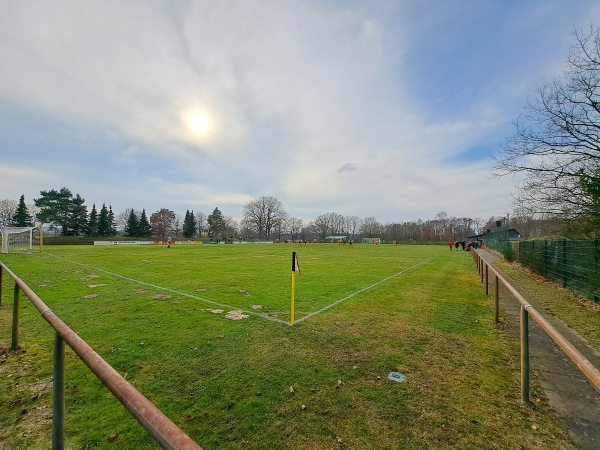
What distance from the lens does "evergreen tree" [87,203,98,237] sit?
6881 cm

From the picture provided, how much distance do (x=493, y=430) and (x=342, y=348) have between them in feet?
7.72

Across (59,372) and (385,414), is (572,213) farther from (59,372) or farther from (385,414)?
(59,372)

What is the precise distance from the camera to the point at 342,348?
4.88 meters

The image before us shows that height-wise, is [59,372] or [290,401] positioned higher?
[59,372]

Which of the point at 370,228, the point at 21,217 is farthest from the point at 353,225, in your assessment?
the point at 21,217

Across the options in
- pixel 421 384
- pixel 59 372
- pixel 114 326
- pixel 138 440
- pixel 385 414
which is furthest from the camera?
pixel 114 326

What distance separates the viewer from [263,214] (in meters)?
103

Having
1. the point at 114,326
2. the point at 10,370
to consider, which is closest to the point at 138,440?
the point at 10,370

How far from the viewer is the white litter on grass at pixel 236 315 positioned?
21.6 ft

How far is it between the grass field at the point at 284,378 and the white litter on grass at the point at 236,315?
0.70ft

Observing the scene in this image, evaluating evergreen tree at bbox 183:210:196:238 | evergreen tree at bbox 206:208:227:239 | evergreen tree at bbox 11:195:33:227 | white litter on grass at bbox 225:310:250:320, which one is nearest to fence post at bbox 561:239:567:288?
white litter on grass at bbox 225:310:250:320

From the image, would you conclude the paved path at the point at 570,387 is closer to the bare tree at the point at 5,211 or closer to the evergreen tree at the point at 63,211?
the evergreen tree at the point at 63,211

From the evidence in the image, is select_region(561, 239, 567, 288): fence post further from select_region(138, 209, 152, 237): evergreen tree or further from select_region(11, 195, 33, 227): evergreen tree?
select_region(11, 195, 33, 227): evergreen tree

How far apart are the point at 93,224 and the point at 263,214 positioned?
162 feet
